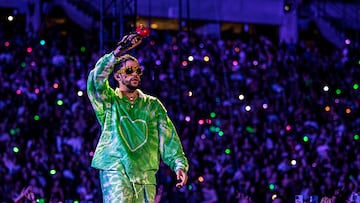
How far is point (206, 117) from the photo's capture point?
16.4m

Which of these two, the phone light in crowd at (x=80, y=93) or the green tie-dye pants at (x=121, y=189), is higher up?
the phone light in crowd at (x=80, y=93)

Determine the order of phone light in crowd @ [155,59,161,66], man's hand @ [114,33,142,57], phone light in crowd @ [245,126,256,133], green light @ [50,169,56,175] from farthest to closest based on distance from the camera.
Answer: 1. phone light in crowd @ [155,59,161,66]
2. phone light in crowd @ [245,126,256,133]
3. green light @ [50,169,56,175]
4. man's hand @ [114,33,142,57]

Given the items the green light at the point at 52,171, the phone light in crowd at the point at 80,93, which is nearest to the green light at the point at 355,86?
the phone light in crowd at the point at 80,93

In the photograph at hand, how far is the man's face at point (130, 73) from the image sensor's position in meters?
6.08

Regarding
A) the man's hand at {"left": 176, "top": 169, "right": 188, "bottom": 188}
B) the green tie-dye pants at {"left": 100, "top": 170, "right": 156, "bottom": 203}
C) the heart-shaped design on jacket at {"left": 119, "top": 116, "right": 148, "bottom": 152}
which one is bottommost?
the green tie-dye pants at {"left": 100, "top": 170, "right": 156, "bottom": 203}

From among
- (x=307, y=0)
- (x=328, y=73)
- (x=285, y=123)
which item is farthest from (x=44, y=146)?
(x=307, y=0)

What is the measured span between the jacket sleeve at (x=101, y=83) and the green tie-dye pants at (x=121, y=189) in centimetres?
48

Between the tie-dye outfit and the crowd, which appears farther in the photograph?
the crowd

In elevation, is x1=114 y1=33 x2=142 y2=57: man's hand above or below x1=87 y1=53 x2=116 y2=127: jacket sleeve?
above

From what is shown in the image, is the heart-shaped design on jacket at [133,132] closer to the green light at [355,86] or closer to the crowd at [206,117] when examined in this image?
the crowd at [206,117]

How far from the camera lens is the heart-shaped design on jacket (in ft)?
19.9

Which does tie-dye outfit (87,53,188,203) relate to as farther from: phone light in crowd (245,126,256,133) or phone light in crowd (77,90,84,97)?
phone light in crowd (245,126,256,133)

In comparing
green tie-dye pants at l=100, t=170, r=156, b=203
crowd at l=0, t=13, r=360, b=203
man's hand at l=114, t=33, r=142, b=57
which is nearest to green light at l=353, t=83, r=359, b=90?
crowd at l=0, t=13, r=360, b=203

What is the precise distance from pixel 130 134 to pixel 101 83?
1.38 feet
